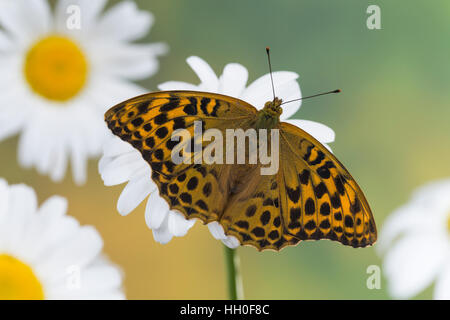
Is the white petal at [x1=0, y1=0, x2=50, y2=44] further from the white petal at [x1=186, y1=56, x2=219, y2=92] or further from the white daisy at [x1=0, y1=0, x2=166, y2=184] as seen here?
the white petal at [x1=186, y1=56, x2=219, y2=92]

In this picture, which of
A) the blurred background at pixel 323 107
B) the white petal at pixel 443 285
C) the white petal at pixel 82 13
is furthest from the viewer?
the blurred background at pixel 323 107

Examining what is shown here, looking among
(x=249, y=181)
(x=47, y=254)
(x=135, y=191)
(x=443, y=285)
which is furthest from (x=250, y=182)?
(x=443, y=285)

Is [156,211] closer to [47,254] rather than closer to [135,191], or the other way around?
[135,191]

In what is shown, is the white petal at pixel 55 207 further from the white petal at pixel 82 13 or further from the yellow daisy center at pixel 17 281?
the white petal at pixel 82 13

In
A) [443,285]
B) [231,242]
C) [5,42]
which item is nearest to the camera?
[231,242]

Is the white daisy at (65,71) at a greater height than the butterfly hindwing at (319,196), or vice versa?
the white daisy at (65,71)

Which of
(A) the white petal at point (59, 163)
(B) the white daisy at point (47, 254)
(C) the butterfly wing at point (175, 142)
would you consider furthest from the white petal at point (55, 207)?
(A) the white petal at point (59, 163)

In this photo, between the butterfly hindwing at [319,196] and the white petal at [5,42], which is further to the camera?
the white petal at [5,42]
